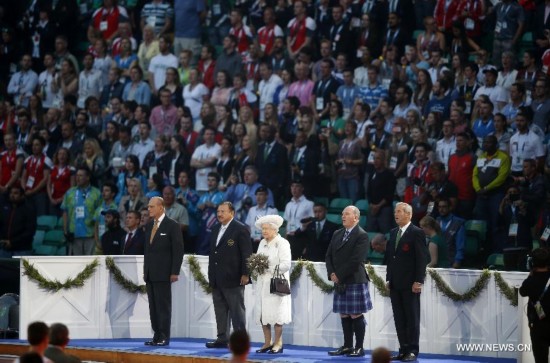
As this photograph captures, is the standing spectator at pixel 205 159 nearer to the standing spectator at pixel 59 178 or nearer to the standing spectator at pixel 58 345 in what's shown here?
the standing spectator at pixel 59 178

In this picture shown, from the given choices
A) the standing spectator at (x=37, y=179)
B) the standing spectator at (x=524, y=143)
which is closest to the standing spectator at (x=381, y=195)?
the standing spectator at (x=524, y=143)

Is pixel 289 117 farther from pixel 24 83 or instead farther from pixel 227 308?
pixel 24 83

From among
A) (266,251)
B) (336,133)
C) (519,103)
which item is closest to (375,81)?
(336,133)

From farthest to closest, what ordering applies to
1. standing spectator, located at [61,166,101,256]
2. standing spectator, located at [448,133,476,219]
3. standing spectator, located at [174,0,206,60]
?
standing spectator, located at [174,0,206,60]
standing spectator, located at [61,166,101,256]
standing spectator, located at [448,133,476,219]

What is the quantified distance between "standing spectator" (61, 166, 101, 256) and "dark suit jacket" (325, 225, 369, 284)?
7764 mm

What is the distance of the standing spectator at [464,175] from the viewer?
1875 centimetres

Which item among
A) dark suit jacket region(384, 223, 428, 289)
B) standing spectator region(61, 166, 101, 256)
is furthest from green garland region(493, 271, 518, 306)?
standing spectator region(61, 166, 101, 256)

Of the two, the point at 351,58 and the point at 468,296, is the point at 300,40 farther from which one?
the point at 468,296

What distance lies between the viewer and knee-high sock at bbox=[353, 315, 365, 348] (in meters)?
15.1

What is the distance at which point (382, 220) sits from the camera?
1950 centimetres

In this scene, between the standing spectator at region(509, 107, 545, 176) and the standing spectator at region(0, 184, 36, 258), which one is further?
the standing spectator at region(0, 184, 36, 258)

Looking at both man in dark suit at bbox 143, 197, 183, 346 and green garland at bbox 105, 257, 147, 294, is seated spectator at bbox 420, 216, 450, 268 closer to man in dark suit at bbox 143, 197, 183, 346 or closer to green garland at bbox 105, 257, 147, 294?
man in dark suit at bbox 143, 197, 183, 346

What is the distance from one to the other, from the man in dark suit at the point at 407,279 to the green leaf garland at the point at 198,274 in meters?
3.06

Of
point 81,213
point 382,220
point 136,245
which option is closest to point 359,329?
point 136,245
